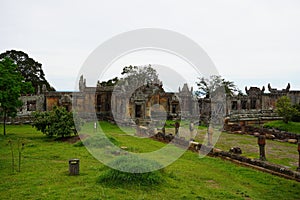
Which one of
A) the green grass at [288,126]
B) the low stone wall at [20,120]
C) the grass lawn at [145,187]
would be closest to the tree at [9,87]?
the grass lawn at [145,187]

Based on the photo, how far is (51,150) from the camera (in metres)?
16.9

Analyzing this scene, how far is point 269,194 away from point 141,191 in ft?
13.8

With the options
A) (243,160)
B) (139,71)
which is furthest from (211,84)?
(243,160)

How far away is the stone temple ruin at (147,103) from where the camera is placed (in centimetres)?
3400

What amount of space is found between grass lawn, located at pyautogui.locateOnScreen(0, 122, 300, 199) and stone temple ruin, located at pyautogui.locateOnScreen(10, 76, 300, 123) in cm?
1826

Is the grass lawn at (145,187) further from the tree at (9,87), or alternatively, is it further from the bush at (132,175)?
the tree at (9,87)

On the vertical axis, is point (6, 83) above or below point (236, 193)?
above

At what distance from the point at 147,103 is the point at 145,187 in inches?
954

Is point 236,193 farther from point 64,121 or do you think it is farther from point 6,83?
point 6,83

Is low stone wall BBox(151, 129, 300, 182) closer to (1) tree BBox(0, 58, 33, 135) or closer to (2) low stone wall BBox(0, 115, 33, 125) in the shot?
(1) tree BBox(0, 58, 33, 135)

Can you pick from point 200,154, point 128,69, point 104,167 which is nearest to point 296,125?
point 200,154

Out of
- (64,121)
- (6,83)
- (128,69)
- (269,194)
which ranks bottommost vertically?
(269,194)

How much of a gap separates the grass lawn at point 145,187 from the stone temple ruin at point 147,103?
18.3 meters

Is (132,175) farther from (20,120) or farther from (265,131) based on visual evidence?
(20,120)
